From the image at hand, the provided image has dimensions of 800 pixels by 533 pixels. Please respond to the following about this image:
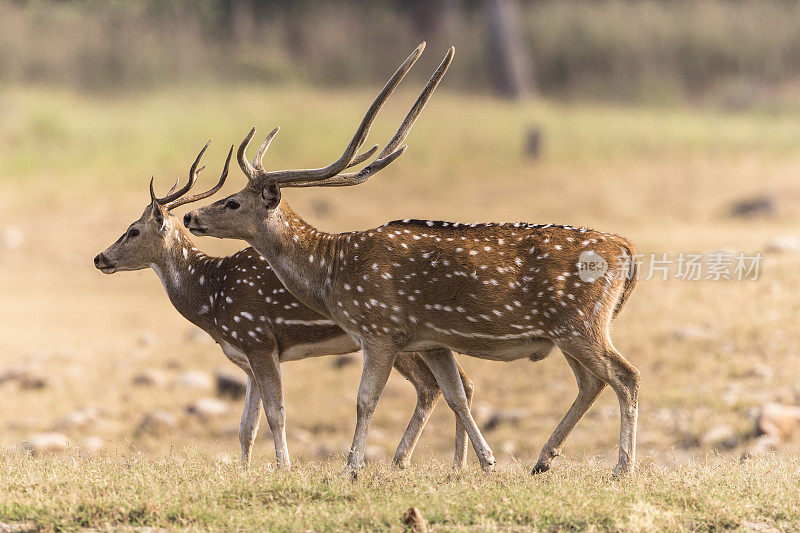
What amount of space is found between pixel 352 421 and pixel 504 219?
9.07m

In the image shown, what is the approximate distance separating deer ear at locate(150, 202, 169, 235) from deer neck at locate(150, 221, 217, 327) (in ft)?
0.30

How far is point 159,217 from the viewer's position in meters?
8.66

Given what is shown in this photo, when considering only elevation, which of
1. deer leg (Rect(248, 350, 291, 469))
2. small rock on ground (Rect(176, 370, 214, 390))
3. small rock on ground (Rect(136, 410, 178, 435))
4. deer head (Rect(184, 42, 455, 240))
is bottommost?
small rock on ground (Rect(176, 370, 214, 390))

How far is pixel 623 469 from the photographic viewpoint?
7480 millimetres

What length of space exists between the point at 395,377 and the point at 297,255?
7.22m

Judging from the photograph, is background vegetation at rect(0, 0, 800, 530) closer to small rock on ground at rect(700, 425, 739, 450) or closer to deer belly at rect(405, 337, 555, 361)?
small rock on ground at rect(700, 425, 739, 450)

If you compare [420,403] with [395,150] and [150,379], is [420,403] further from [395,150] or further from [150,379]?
[150,379]

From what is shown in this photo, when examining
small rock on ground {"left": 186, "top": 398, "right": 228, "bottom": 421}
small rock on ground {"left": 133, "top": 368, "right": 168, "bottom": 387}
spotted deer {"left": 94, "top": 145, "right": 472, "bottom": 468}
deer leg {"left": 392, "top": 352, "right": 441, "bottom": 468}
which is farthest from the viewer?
small rock on ground {"left": 133, "top": 368, "right": 168, "bottom": 387}

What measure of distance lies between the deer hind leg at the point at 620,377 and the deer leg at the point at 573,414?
0.35 metres

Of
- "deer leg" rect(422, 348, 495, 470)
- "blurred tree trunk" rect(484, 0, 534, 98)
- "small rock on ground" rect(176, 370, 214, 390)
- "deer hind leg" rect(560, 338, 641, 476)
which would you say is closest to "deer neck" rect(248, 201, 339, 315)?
"deer leg" rect(422, 348, 495, 470)

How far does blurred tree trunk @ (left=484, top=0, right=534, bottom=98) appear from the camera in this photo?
100ft

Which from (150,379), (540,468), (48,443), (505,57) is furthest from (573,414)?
(505,57)

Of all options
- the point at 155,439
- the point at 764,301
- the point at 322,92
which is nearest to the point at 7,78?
the point at 322,92

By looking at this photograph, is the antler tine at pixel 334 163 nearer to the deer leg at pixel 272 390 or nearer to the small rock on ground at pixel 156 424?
the deer leg at pixel 272 390
